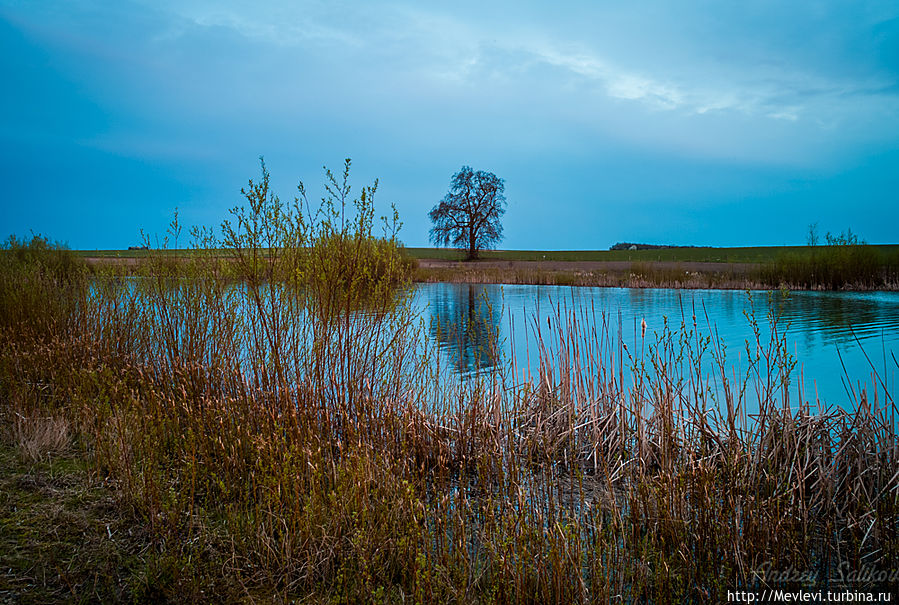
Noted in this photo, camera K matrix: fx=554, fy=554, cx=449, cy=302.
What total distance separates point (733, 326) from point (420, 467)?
10.1m

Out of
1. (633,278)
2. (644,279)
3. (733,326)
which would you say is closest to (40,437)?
(733,326)

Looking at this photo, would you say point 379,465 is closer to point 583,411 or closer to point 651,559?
point 651,559

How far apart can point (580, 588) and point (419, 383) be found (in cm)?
284

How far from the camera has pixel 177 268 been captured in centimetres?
662

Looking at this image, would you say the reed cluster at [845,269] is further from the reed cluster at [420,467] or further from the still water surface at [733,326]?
the reed cluster at [420,467]

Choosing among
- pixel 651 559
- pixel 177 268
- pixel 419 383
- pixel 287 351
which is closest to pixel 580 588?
pixel 651 559

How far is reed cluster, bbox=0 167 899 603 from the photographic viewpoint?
2.65m

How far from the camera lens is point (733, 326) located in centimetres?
1161

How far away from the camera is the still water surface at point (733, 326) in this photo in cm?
667

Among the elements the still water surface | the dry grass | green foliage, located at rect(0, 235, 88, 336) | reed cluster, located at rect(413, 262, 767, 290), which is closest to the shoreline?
reed cluster, located at rect(413, 262, 767, 290)

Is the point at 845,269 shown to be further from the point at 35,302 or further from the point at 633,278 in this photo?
the point at 35,302

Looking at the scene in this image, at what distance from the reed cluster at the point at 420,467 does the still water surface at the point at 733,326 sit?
1.71 ft

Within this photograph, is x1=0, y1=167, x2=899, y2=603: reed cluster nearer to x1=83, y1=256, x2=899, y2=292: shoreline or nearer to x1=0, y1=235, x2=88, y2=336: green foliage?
x1=0, y1=235, x2=88, y2=336: green foliage

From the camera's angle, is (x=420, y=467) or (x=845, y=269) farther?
(x=845, y=269)
